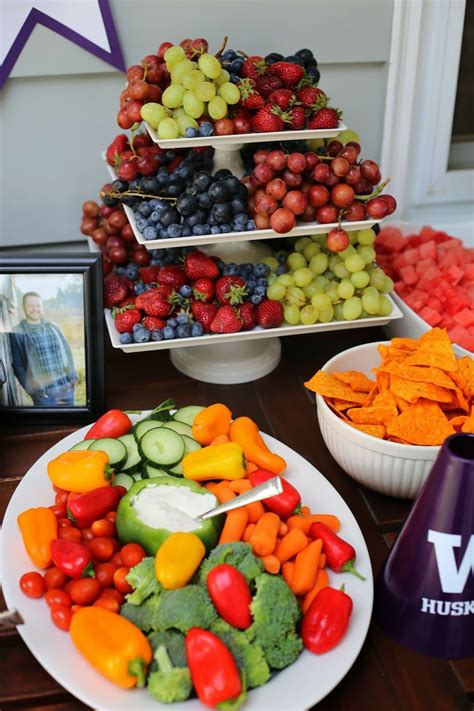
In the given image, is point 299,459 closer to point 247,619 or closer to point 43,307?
point 247,619

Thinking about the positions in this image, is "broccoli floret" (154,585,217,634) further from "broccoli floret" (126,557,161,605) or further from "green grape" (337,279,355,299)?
"green grape" (337,279,355,299)

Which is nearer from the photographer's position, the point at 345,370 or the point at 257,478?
the point at 257,478

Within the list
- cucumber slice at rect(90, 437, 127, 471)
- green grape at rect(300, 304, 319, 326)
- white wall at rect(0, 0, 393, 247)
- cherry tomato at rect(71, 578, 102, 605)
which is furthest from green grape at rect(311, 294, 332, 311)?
cherry tomato at rect(71, 578, 102, 605)

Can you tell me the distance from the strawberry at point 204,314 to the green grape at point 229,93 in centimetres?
34

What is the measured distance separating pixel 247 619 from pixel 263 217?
0.69 meters

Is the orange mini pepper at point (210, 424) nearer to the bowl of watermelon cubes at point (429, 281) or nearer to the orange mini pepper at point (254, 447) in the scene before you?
the orange mini pepper at point (254, 447)

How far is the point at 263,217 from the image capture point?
134cm

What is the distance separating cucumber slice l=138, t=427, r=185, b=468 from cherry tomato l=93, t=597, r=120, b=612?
0.24 meters

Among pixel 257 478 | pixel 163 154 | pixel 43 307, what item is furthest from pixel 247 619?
pixel 163 154

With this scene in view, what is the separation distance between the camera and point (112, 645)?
873mm

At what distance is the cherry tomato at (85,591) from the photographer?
95cm

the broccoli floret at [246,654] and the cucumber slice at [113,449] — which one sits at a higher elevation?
the cucumber slice at [113,449]

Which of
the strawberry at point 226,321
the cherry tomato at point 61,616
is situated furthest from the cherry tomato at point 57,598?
the strawberry at point 226,321

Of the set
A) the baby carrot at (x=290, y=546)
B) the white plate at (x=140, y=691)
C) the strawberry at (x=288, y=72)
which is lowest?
the white plate at (x=140, y=691)
